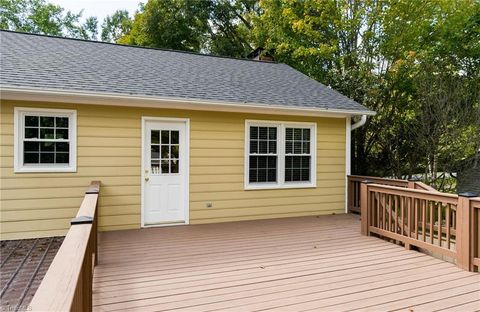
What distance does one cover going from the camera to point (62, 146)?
5.59 metres

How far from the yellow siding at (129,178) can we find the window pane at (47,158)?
235 millimetres

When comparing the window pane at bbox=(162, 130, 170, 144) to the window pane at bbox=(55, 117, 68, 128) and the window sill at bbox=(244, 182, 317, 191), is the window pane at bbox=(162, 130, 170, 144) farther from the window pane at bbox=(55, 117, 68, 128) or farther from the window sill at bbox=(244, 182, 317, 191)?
the window sill at bbox=(244, 182, 317, 191)

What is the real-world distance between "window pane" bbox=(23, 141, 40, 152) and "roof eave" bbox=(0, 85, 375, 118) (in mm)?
699

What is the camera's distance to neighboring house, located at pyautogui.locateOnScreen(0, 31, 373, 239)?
17.6ft

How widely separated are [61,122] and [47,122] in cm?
20

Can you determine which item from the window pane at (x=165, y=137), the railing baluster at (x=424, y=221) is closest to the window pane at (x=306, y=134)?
the window pane at (x=165, y=137)

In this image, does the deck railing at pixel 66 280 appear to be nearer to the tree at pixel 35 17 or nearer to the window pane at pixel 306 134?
the window pane at pixel 306 134

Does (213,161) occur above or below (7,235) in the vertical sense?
above

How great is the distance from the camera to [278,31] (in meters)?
12.3

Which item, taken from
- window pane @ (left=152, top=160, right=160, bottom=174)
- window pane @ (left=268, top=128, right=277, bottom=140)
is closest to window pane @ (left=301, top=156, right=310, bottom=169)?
window pane @ (left=268, top=128, right=277, bottom=140)

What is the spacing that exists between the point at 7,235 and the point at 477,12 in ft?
43.7

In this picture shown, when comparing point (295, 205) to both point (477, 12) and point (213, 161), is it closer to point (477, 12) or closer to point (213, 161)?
point (213, 161)

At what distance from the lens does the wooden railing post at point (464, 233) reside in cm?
396

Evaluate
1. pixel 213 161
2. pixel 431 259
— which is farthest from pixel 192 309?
pixel 213 161
